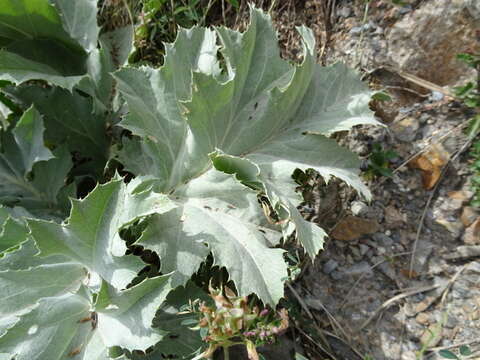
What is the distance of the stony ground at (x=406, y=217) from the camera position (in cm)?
171

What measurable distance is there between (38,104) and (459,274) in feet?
5.87

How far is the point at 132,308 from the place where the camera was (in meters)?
1.26

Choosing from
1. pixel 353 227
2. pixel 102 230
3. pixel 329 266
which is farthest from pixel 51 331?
pixel 353 227

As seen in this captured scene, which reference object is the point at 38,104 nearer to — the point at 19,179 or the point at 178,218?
the point at 19,179

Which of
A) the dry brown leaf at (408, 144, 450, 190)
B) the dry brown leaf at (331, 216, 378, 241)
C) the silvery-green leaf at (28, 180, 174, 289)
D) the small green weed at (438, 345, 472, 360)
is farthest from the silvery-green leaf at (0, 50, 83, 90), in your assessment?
the small green weed at (438, 345, 472, 360)

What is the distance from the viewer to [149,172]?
168cm

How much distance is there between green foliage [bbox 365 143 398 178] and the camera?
1.83m

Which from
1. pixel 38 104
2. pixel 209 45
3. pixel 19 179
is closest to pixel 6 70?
pixel 38 104

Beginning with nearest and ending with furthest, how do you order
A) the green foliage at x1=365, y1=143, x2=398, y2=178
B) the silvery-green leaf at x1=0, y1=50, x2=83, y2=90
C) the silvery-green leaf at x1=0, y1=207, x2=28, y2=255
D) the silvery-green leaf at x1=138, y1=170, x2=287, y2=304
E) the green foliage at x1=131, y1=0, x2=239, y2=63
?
the silvery-green leaf at x1=138, y1=170, x2=287, y2=304 → the silvery-green leaf at x1=0, y1=207, x2=28, y2=255 → the silvery-green leaf at x1=0, y1=50, x2=83, y2=90 → the green foliage at x1=365, y1=143, x2=398, y2=178 → the green foliage at x1=131, y1=0, x2=239, y2=63

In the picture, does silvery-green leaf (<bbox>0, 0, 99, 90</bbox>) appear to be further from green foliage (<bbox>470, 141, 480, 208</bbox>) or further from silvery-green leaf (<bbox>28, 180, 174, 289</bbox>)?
green foliage (<bbox>470, 141, 480, 208</bbox>)

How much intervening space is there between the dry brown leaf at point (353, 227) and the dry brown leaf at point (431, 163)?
27 cm

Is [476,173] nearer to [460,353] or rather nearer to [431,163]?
[431,163]

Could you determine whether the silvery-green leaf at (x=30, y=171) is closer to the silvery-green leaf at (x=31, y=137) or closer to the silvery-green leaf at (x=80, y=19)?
the silvery-green leaf at (x=31, y=137)

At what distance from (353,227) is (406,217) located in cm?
22
